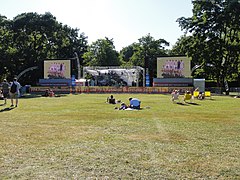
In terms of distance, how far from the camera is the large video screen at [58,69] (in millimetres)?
50000

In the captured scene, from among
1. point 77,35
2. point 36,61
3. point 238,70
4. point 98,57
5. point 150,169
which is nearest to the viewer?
point 150,169

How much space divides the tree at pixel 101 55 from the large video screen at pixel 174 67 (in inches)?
1259

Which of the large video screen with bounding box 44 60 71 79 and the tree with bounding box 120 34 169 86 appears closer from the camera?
the large video screen with bounding box 44 60 71 79

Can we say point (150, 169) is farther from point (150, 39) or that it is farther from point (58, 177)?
point (150, 39)

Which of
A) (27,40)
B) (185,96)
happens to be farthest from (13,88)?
(27,40)

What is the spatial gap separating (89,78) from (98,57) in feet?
63.0

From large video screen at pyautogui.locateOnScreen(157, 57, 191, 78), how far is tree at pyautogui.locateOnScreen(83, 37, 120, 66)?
105 ft

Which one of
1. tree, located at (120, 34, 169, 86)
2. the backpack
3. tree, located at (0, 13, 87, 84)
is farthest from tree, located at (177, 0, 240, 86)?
the backpack

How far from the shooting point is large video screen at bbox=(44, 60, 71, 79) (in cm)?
5000

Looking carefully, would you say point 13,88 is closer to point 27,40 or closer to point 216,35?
point 216,35

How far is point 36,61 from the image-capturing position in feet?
182

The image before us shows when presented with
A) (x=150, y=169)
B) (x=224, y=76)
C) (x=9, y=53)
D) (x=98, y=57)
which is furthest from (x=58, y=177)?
(x=98, y=57)

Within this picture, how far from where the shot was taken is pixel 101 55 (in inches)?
3039

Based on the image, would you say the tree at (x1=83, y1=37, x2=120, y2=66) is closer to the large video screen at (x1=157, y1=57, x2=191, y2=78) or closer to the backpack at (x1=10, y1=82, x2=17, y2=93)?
the large video screen at (x1=157, y1=57, x2=191, y2=78)
